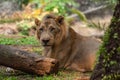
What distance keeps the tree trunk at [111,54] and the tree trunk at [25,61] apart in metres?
2.38

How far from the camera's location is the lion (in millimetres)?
8492

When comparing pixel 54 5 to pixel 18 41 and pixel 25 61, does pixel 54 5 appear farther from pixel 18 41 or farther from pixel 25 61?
pixel 25 61

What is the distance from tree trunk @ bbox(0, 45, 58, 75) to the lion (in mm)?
868

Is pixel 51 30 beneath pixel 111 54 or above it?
beneath

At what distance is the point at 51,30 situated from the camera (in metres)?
8.37

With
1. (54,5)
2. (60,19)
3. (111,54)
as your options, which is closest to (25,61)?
(60,19)

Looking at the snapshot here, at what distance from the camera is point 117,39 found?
5.14 metres

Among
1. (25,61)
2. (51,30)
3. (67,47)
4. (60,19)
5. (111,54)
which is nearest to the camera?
(111,54)

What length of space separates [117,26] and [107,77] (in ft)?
1.79

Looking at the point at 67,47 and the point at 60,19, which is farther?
the point at 67,47

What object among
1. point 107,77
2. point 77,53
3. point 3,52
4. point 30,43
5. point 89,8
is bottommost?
point 89,8

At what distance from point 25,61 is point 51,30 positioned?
1.07 m

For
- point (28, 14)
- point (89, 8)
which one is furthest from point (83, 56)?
point (89, 8)

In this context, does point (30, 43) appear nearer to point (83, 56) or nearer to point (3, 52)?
point (83, 56)
